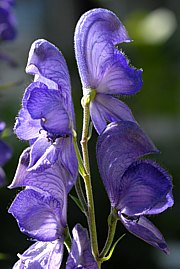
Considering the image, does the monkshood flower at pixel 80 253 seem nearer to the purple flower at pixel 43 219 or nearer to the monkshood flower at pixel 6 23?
the purple flower at pixel 43 219

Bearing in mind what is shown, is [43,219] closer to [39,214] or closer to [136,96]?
[39,214]

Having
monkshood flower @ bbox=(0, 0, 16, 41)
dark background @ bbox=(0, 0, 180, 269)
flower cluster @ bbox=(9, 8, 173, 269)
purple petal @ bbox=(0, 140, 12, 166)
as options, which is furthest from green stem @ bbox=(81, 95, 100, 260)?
dark background @ bbox=(0, 0, 180, 269)

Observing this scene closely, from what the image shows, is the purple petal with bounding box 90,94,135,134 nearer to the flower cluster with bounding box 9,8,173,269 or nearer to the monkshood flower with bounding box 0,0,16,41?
the flower cluster with bounding box 9,8,173,269

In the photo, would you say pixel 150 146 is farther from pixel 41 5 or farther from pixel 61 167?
pixel 41 5

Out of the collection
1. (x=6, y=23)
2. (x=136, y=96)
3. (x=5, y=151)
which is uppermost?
(x=6, y=23)

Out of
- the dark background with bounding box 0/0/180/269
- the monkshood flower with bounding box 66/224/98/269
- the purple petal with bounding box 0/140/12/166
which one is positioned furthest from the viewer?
the dark background with bounding box 0/0/180/269

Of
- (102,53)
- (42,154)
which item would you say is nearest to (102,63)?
(102,53)
